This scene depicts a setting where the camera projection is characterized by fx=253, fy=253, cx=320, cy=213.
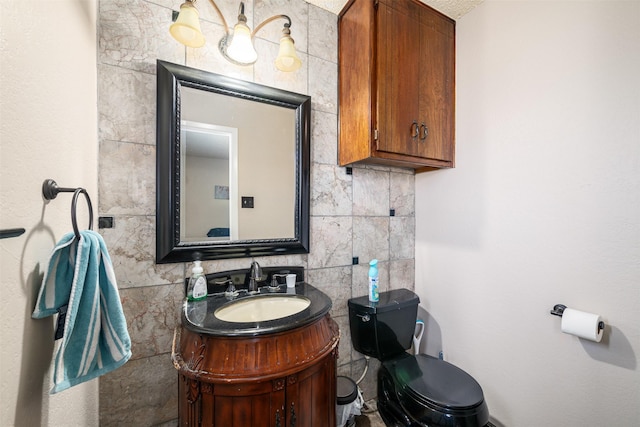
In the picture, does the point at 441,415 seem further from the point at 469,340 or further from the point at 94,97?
the point at 94,97

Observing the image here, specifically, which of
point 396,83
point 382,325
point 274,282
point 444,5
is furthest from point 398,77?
point 382,325

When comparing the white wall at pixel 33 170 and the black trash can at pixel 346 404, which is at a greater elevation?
the white wall at pixel 33 170

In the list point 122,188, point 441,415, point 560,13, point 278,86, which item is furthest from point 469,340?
point 122,188

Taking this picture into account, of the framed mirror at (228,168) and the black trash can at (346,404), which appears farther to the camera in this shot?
the black trash can at (346,404)

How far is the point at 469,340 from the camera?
1544mm

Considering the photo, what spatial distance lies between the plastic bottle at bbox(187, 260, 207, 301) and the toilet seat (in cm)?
109

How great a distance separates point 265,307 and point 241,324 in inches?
12.8

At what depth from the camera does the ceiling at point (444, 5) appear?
1.48 m

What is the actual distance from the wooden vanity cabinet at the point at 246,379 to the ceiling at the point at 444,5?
69.4 inches

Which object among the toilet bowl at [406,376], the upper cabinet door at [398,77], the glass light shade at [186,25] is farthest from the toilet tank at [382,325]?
the glass light shade at [186,25]

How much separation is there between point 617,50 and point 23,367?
6.83ft

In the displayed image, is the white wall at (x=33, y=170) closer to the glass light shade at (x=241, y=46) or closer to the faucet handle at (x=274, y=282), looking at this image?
the glass light shade at (x=241, y=46)

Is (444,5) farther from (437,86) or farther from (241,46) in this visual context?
(241,46)

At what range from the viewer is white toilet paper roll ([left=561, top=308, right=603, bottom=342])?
100cm
